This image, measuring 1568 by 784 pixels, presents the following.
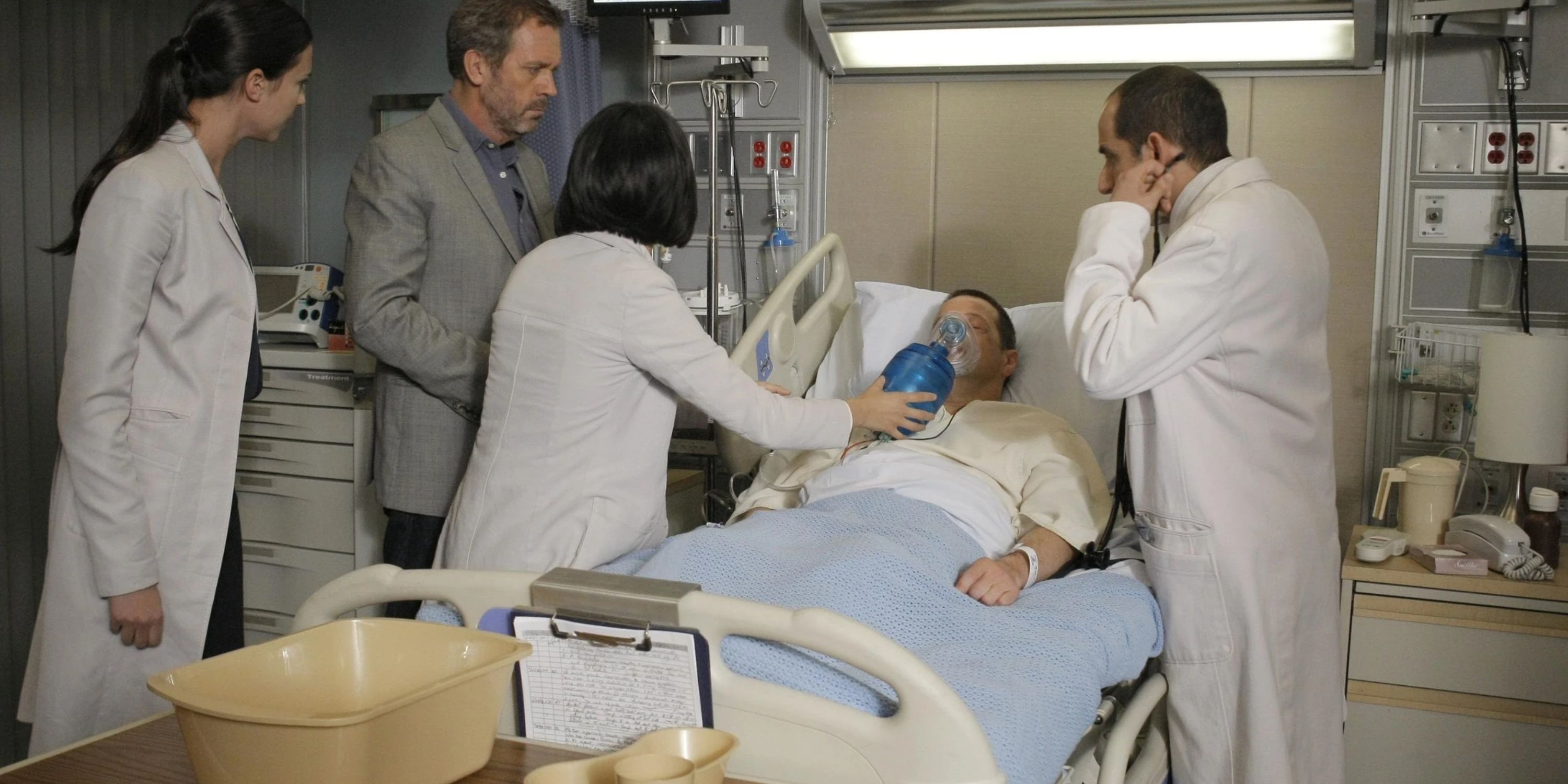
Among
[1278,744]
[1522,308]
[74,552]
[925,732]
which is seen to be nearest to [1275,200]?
[1278,744]

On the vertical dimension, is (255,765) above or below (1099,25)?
below

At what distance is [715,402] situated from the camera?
179 cm

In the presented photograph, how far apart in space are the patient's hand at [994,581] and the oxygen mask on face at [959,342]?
0.66 m

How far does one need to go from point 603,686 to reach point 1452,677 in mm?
1812

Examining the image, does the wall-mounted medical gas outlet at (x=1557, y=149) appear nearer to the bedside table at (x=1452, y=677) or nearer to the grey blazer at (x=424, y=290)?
the bedside table at (x=1452, y=677)

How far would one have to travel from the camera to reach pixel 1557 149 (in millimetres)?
2814

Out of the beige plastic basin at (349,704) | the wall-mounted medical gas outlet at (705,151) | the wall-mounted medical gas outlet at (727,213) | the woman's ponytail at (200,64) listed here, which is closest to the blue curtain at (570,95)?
the wall-mounted medical gas outlet at (705,151)

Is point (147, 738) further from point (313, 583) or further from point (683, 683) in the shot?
point (313, 583)

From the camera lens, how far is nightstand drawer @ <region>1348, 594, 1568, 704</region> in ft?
7.70

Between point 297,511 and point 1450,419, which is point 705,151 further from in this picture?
point 1450,419

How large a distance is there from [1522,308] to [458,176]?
2.39m

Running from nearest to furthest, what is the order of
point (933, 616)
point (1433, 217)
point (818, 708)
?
point (818, 708) → point (933, 616) → point (1433, 217)

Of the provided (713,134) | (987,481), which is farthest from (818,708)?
(713,134)

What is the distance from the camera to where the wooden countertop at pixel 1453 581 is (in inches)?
92.6
